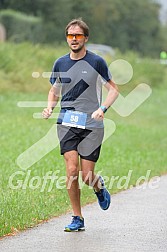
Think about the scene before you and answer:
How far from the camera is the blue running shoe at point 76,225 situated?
848cm

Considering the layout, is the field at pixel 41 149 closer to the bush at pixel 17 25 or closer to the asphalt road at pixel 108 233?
the asphalt road at pixel 108 233

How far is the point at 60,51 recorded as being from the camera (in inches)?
1465

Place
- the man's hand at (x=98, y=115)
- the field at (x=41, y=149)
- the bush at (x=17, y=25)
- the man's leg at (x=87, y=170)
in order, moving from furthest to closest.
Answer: the bush at (x=17, y=25) < the field at (x=41, y=149) < the man's leg at (x=87, y=170) < the man's hand at (x=98, y=115)

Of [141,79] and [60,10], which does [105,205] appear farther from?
[60,10]

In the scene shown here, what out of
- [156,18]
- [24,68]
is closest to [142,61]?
[24,68]

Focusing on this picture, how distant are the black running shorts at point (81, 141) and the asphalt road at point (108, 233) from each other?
0.79 m

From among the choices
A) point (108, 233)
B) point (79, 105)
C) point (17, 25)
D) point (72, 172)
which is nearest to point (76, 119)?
point (79, 105)

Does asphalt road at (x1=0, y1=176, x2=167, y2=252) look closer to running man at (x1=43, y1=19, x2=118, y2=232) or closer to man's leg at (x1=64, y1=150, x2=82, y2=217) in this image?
running man at (x1=43, y1=19, x2=118, y2=232)

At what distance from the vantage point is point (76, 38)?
8.48 meters

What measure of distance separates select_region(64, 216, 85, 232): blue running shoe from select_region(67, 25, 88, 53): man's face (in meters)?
1.68

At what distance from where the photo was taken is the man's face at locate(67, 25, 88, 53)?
27.7 feet

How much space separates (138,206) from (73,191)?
204 cm

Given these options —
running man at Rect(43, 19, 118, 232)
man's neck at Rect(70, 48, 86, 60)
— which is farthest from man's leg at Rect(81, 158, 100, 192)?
man's neck at Rect(70, 48, 86, 60)

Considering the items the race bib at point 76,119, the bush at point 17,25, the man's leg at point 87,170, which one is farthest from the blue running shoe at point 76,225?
the bush at point 17,25
